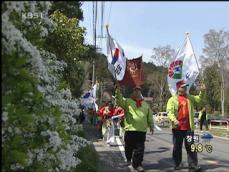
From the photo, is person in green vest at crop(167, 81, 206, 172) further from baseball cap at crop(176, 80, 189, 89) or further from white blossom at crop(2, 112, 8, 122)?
white blossom at crop(2, 112, 8, 122)

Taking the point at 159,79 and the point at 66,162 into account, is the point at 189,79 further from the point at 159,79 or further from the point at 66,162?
the point at 159,79

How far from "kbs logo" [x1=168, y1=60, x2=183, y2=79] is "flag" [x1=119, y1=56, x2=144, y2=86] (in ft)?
2.42

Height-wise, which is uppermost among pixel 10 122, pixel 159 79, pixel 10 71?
pixel 159 79

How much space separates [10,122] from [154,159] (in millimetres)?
9791

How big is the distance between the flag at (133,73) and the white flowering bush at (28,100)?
591 centimetres

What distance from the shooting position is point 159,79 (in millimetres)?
89562

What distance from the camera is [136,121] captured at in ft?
34.9

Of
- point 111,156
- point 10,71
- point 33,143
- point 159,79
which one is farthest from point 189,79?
point 159,79

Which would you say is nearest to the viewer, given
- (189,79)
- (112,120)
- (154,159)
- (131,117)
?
(131,117)

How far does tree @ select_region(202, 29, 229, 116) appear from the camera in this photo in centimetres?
6975

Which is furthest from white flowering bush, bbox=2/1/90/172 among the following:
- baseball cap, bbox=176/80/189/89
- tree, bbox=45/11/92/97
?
baseball cap, bbox=176/80/189/89

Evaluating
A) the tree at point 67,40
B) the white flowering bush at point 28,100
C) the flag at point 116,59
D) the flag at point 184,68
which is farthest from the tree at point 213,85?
the white flowering bush at point 28,100

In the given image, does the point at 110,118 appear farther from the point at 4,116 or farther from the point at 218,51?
the point at 218,51

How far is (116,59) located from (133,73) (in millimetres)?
556
